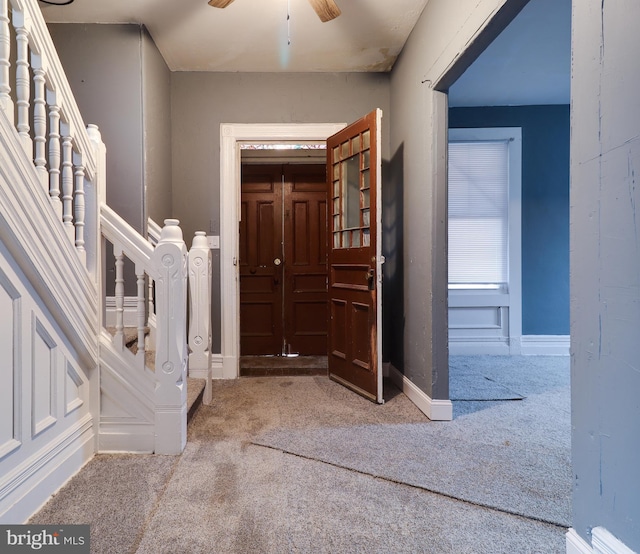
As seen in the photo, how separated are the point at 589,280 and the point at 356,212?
204cm

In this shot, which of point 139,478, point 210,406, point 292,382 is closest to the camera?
point 139,478

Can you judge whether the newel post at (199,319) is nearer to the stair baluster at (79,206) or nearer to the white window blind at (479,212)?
the stair baluster at (79,206)

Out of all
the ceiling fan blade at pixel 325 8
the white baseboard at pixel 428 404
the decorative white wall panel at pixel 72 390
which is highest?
the ceiling fan blade at pixel 325 8

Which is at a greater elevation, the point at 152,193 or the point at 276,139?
the point at 276,139

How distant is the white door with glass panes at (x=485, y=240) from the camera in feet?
13.5

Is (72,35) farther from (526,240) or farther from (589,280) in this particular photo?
(526,240)

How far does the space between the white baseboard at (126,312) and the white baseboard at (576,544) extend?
2488 millimetres

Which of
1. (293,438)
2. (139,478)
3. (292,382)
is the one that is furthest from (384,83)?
(139,478)

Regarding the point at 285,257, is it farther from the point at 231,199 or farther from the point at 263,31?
the point at 263,31

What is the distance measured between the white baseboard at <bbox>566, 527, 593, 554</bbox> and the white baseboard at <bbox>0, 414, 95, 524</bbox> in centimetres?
178

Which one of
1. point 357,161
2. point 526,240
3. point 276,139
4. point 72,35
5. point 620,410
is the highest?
point 72,35

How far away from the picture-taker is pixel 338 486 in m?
1.61

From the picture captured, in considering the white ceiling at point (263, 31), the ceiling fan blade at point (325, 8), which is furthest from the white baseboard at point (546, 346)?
the ceiling fan blade at point (325, 8)

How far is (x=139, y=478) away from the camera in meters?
1.66
